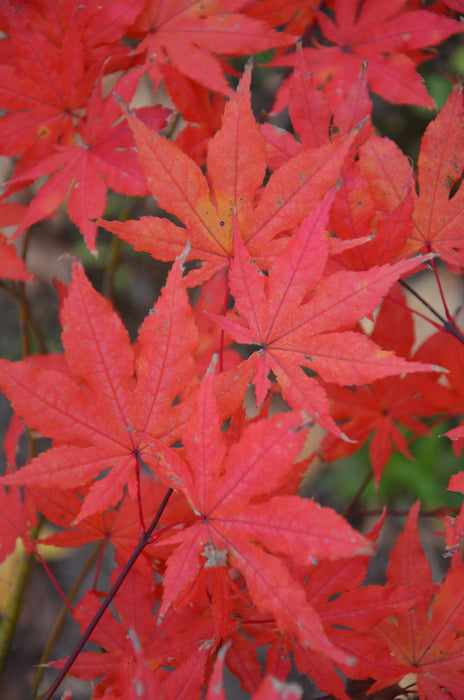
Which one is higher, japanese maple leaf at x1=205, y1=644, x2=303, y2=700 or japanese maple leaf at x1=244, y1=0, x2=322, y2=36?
japanese maple leaf at x1=244, y1=0, x2=322, y2=36

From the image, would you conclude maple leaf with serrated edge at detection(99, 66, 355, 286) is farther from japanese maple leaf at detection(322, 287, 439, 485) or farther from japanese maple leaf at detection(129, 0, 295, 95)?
japanese maple leaf at detection(322, 287, 439, 485)

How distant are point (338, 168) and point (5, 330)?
58.4 inches

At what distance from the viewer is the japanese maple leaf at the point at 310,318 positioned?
19.8 inches

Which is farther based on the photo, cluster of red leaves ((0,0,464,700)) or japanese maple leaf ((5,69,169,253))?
japanese maple leaf ((5,69,169,253))

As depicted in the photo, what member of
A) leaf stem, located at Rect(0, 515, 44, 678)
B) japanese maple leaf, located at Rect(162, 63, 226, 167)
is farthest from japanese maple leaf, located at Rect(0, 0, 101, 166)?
leaf stem, located at Rect(0, 515, 44, 678)

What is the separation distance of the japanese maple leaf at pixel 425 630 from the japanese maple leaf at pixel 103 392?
15.8 inches

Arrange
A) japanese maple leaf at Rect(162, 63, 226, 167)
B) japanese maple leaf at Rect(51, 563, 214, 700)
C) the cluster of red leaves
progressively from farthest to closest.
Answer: japanese maple leaf at Rect(162, 63, 226, 167) < japanese maple leaf at Rect(51, 563, 214, 700) < the cluster of red leaves

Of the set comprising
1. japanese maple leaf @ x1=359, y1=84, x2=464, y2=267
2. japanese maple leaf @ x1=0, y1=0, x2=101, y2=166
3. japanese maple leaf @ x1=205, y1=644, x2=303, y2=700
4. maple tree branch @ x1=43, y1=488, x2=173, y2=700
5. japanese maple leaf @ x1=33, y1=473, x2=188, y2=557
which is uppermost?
japanese maple leaf @ x1=0, y1=0, x2=101, y2=166

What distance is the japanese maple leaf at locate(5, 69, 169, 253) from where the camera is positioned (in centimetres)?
68

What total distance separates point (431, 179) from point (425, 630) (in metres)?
0.63

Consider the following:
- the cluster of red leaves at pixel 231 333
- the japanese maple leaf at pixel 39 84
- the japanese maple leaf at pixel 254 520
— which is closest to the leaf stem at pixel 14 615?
the cluster of red leaves at pixel 231 333

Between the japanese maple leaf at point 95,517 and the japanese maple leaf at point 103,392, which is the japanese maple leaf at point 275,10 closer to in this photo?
the japanese maple leaf at point 103,392

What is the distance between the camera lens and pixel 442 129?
2.11ft

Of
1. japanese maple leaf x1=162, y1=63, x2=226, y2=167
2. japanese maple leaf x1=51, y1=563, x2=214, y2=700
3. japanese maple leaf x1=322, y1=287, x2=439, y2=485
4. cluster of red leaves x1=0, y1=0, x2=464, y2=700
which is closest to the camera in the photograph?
cluster of red leaves x1=0, y1=0, x2=464, y2=700
